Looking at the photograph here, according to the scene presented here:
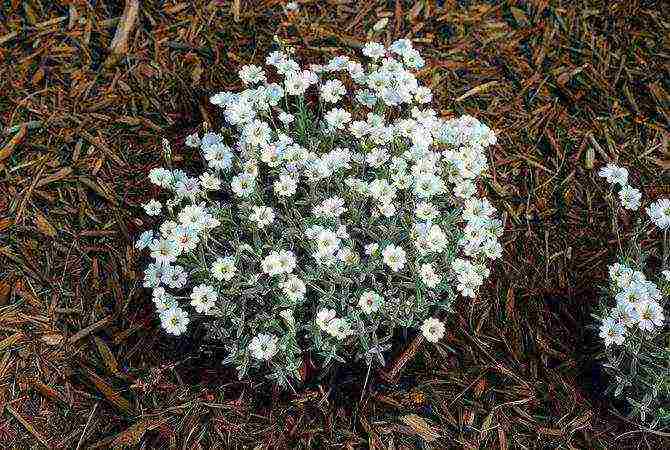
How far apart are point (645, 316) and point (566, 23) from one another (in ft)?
6.02

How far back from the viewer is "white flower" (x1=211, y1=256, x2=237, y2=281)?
2.54m

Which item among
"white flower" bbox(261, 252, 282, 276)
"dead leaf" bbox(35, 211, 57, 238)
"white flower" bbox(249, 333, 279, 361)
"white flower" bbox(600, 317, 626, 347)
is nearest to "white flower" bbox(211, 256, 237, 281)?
"white flower" bbox(261, 252, 282, 276)

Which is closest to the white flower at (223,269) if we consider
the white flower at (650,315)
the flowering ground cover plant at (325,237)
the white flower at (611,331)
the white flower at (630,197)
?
the flowering ground cover plant at (325,237)

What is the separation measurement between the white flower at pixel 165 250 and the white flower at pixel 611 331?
150cm

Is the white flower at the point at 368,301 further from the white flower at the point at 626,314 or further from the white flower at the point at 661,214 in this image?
the white flower at the point at 661,214

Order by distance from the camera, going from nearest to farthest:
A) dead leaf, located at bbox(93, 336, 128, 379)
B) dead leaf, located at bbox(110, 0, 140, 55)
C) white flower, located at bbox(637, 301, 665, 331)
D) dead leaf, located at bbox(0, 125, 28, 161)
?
white flower, located at bbox(637, 301, 665, 331) < dead leaf, located at bbox(93, 336, 128, 379) < dead leaf, located at bbox(0, 125, 28, 161) < dead leaf, located at bbox(110, 0, 140, 55)

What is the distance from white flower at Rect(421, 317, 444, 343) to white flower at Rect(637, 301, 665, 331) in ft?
2.22

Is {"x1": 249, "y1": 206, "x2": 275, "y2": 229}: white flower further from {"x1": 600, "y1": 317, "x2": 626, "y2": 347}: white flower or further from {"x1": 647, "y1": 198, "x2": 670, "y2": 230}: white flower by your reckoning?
{"x1": 647, "y1": 198, "x2": 670, "y2": 230}: white flower

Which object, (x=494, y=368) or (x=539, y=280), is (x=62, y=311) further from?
(x=539, y=280)

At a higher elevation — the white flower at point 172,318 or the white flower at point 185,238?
the white flower at point 185,238

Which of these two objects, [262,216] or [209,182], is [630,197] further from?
[209,182]

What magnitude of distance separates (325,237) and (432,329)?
21.2 inches

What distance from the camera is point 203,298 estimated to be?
255cm

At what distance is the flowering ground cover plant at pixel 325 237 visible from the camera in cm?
259
